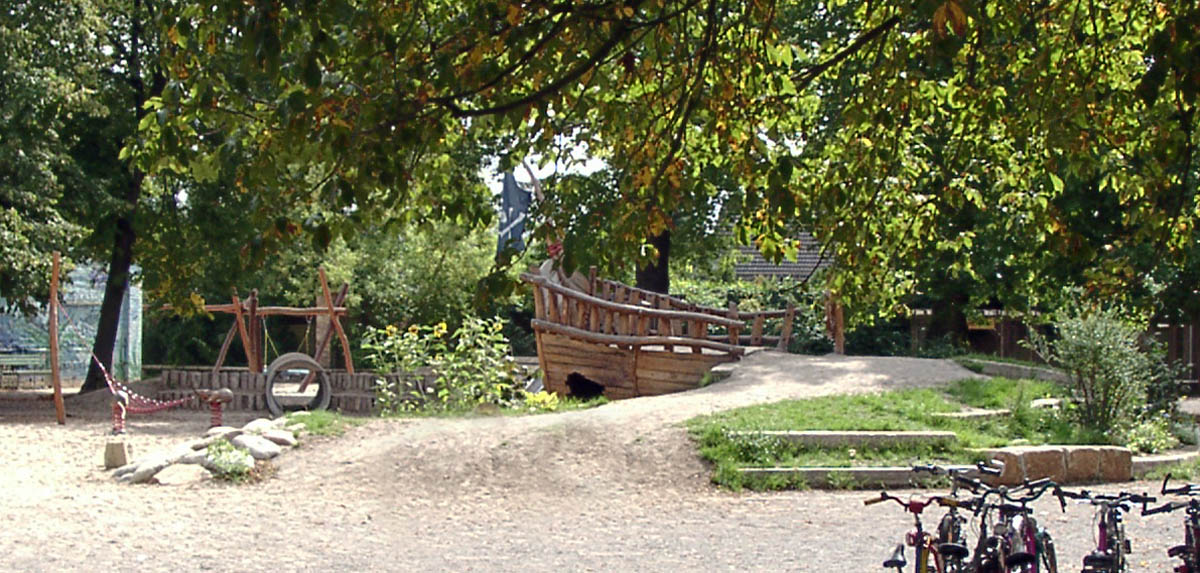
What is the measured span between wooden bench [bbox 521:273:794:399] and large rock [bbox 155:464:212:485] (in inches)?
275

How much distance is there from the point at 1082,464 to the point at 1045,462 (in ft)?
1.42

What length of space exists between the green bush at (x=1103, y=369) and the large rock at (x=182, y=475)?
8.95 m

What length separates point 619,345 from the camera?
64.6 feet

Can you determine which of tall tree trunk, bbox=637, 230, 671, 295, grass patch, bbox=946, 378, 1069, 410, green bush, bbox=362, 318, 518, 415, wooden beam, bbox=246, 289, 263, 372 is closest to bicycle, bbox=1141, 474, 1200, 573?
grass patch, bbox=946, 378, 1069, 410

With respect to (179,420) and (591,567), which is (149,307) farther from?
(591,567)

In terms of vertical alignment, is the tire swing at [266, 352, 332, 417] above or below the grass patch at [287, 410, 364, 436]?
above

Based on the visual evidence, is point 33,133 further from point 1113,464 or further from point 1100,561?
point 1100,561

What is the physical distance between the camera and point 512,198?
24.6 m

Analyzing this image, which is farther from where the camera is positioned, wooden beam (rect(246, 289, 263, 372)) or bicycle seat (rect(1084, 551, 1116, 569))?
wooden beam (rect(246, 289, 263, 372))

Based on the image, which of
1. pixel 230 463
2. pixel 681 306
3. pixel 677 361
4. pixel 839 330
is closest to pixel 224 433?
pixel 230 463

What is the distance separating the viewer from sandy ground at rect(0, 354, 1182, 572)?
360 inches

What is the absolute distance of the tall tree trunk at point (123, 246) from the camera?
23.2m

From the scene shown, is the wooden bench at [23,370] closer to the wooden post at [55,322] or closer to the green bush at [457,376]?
the wooden post at [55,322]

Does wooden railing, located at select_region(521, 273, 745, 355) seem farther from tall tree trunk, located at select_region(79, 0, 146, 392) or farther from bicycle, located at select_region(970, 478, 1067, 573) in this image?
bicycle, located at select_region(970, 478, 1067, 573)
